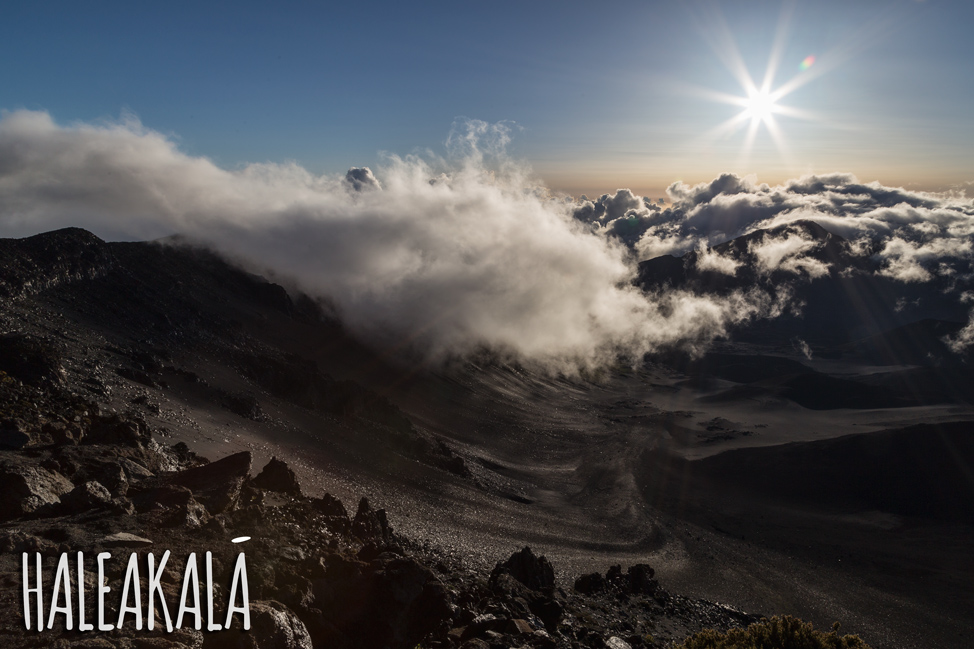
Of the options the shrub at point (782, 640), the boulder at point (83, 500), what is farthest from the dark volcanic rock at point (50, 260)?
the shrub at point (782, 640)

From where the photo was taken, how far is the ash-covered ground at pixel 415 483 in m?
24.0

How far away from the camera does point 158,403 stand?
63.7 meters

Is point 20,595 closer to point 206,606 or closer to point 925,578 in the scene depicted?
point 206,606

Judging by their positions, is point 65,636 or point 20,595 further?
point 20,595

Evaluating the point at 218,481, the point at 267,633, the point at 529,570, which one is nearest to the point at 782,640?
the point at 267,633

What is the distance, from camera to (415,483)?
7750 cm

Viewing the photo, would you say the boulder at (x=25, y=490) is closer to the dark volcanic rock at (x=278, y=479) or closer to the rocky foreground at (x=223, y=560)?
the rocky foreground at (x=223, y=560)

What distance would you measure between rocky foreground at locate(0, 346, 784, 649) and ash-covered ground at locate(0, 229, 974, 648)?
0.15 m

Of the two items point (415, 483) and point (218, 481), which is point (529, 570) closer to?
point (218, 481)

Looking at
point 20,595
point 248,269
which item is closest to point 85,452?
point 20,595

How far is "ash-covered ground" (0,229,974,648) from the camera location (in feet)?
78.7

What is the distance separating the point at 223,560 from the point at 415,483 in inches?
2277

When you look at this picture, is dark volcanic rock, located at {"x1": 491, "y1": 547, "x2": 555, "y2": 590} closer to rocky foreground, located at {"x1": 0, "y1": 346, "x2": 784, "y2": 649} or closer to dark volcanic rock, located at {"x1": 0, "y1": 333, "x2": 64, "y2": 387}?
rocky foreground, located at {"x1": 0, "y1": 346, "x2": 784, "y2": 649}

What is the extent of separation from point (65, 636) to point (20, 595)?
2568mm
